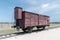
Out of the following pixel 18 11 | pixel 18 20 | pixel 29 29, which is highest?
pixel 18 11

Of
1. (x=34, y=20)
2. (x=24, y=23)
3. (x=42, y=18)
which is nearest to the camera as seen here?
(x=24, y=23)

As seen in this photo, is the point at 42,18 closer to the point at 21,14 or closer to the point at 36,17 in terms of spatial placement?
the point at 36,17

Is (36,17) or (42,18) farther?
(42,18)

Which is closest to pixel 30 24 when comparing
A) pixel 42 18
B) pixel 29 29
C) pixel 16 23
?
pixel 29 29

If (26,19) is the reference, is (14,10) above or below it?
above

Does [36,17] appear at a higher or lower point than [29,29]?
higher

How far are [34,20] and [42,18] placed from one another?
4204 millimetres

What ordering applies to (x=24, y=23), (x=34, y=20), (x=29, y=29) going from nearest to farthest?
1. (x=24, y=23)
2. (x=29, y=29)
3. (x=34, y=20)

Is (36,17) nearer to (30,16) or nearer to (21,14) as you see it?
(30,16)

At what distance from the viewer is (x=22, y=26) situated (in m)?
20.6

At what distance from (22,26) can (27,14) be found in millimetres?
2077

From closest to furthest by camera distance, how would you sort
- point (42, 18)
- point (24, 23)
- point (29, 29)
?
point (24, 23)
point (29, 29)
point (42, 18)

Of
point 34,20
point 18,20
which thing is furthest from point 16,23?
point 34,20

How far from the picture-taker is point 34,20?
23625 mm
